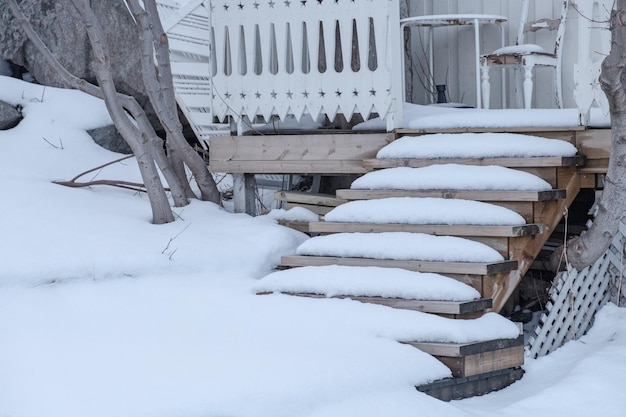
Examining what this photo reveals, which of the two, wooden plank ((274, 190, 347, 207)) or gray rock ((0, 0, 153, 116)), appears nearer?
wooden plank ((274, 190, 347, 207))

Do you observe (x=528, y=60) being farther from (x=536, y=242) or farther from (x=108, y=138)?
(x=108, y=138)

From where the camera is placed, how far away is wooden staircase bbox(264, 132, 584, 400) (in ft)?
14.4

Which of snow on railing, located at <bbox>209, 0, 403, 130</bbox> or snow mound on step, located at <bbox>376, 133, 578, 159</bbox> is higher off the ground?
snow on railing, located at <bbox>209, 0, 403, 130</bbox>

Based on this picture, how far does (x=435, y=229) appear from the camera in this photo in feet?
16.6

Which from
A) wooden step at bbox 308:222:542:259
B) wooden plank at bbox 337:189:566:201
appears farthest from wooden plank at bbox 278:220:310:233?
wooden step at bbox 308:222:542:259

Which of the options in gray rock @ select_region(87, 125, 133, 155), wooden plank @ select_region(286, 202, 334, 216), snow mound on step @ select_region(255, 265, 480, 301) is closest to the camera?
snow mound on step @ select_region(255, 265, 480, 301)

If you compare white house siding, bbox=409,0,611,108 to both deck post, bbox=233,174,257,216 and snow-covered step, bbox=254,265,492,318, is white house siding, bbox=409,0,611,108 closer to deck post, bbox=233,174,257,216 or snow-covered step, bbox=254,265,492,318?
deck post, bbox=233,174,257,216

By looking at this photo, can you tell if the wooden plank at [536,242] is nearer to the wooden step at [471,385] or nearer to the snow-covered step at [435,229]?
the snow-covered step at [435,229]

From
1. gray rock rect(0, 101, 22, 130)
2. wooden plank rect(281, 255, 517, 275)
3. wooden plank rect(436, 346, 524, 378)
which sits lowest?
wooden plank rect(436, 346, 524, 378)

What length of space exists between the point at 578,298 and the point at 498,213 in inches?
27.7

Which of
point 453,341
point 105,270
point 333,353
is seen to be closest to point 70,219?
point 105,270

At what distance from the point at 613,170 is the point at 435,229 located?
98cm

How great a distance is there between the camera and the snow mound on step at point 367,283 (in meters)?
4.62

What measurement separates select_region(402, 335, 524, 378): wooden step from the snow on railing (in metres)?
1.93
